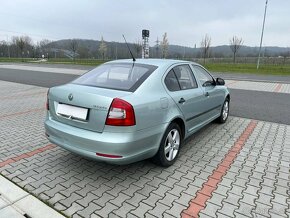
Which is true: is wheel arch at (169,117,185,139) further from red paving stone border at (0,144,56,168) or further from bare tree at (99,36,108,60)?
bare tree at (99,36,108,60)

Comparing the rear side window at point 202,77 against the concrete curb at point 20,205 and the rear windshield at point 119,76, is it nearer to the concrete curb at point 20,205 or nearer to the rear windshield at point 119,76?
the rear windshield at point 119,76

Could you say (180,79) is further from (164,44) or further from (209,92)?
(164,44)

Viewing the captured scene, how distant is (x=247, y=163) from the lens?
385cm

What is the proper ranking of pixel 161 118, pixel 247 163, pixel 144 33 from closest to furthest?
pixel 161 118 → pixel 247 163 → pixel 144 33

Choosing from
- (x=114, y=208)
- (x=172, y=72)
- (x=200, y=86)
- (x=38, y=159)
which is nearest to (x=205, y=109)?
(x=200, y=86)

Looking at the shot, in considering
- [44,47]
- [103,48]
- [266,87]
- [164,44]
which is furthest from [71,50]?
[266,87]

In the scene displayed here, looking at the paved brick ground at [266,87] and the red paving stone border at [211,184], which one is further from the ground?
the paved brick ground at [266,87]

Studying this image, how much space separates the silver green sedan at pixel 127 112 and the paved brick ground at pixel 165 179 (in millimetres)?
403

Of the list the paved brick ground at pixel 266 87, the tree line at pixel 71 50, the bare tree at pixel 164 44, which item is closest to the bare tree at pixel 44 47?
the tree line at pixel 71 50

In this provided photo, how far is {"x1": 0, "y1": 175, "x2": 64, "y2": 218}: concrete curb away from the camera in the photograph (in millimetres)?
2559

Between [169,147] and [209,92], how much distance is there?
1616mm

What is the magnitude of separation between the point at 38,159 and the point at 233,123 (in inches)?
176

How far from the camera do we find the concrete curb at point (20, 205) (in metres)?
2.56

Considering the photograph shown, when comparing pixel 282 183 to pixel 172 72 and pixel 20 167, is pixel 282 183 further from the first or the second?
pixel 20 167
